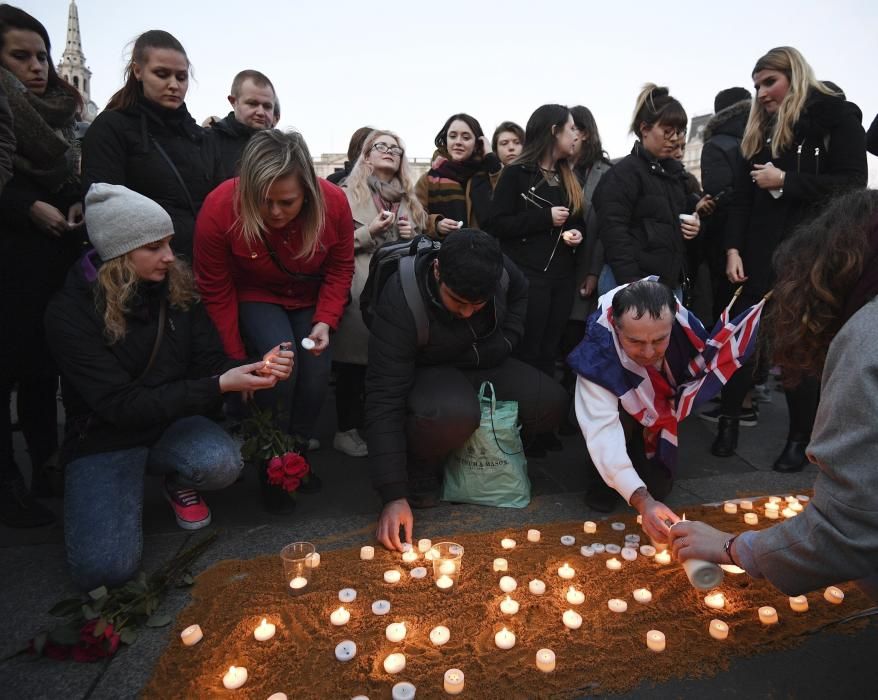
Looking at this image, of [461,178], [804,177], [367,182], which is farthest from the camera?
[461,178]

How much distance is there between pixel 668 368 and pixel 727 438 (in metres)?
1.24

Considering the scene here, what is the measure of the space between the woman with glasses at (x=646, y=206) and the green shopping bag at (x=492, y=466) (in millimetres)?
1369

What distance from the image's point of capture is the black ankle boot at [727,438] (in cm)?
380

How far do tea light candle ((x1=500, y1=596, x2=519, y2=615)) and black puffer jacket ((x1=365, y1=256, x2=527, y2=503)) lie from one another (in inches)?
27.3

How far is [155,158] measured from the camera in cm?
318

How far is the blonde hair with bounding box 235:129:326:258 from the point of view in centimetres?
276

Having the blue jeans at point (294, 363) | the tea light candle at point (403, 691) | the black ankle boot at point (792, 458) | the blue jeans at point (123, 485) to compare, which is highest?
the blue jeans at point (294, 363)

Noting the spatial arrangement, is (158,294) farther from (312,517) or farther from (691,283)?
(691,283)

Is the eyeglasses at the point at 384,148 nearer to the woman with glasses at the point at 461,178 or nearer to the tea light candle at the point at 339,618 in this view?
the woman with glasses at the point at 461,178

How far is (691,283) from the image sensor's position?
173 inches

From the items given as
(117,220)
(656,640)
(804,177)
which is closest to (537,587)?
(656,640)

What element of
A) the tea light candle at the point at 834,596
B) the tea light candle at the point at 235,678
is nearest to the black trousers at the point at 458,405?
the tea light candle at the point at 235,678

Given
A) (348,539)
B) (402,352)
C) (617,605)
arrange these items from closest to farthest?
(617,605)
(348,539)
(402,352)

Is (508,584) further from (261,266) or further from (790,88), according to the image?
(790,88)
